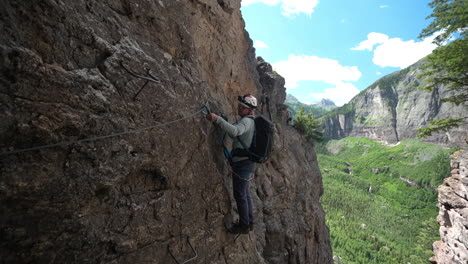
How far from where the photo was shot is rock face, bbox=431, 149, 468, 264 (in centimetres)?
1791

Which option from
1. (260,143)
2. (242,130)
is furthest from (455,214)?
(242,130)

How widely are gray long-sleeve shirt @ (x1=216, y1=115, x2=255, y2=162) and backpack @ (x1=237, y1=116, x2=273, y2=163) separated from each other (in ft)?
0.35

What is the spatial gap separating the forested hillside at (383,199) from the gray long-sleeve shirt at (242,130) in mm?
73487

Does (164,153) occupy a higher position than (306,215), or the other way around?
(164,153)

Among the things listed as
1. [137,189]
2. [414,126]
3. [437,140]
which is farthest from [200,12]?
[414,126]

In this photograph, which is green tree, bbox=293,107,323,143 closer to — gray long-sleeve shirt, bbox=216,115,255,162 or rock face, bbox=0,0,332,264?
rock face, bbox=0,0,332,264

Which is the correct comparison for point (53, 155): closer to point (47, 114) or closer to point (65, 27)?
point (47, 114)

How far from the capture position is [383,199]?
12950 centimetres

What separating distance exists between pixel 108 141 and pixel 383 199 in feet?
514

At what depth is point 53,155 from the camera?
310cm

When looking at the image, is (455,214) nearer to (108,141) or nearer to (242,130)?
(242,130)

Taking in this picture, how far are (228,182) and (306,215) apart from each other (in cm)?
1202

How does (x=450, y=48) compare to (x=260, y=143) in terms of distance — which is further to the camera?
(x=450, y=48)

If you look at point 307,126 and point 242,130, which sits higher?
point 307,126
